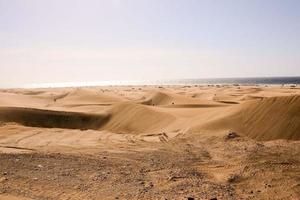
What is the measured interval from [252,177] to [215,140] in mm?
4742

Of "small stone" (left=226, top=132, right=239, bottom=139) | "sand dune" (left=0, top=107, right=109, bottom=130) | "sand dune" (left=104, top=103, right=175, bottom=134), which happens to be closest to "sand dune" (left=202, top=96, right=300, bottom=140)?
"small stone" (left=226, top=132, right=239, bottom=139)

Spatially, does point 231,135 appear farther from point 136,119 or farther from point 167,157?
point 136,119

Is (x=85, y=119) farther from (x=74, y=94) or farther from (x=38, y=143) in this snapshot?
(x=74, y=94)

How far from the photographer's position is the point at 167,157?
10.5m

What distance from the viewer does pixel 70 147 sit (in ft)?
39.6

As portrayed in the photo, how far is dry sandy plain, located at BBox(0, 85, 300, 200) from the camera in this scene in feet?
24.8

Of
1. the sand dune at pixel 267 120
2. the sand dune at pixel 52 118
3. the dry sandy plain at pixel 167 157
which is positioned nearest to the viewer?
the dry sandy plain at pixel 167 157

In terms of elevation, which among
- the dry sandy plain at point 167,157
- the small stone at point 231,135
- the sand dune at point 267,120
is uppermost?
the sand dune at point 267,120

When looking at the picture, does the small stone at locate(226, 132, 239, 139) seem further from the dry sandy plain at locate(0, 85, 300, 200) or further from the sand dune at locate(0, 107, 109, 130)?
the sand dune at locate(0, 107, 109, 130)

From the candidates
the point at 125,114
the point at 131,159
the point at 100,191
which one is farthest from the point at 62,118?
the point at 100,191

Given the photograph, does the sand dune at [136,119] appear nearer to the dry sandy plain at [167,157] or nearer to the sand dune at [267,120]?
the dry sandy plain at [167,157]

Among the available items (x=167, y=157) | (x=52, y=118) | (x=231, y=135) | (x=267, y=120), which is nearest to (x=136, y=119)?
(x=52, y=118)

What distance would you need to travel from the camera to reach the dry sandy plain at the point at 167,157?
24.8 feet

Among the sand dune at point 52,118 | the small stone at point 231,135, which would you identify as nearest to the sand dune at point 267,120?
the small stone at point 231,135
